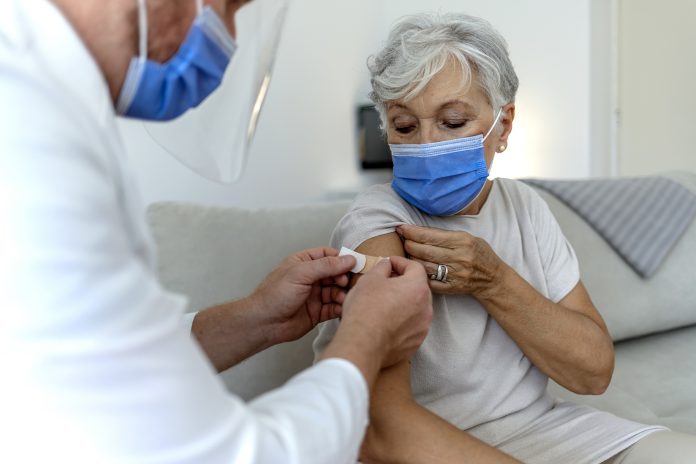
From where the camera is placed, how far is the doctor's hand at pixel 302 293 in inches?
48.1

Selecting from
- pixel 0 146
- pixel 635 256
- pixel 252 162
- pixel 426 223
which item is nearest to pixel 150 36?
pixel 0 146

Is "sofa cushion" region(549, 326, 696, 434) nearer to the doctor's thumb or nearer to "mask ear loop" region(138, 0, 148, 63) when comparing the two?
the doctor's thumb

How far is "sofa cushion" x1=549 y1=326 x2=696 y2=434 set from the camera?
1.98 m

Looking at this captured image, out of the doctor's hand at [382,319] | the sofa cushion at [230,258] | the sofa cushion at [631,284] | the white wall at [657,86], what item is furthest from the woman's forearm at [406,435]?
the white wall at [657,86]

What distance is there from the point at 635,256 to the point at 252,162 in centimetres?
164

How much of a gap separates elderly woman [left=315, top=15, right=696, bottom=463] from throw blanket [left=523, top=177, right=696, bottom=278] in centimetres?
101

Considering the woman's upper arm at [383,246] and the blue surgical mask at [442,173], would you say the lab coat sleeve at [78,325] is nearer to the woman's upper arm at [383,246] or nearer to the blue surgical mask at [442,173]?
the woman's upper arm at [383,246]

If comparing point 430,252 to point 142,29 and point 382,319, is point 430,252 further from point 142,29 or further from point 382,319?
point 142,29

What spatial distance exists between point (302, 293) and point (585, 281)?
1.41 metres

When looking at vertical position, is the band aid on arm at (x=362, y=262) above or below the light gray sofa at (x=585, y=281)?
above

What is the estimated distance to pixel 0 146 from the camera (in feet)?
1.74

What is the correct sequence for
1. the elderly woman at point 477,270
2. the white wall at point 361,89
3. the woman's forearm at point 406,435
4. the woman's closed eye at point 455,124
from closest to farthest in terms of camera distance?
the woman's forearm at point 406,435, the elderly woman at point 477,270, the woman's closed eye at point 455,124, the white wall at point 361,89

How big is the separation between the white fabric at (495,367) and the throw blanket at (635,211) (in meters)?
1.02

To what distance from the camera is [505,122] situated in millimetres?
1561
